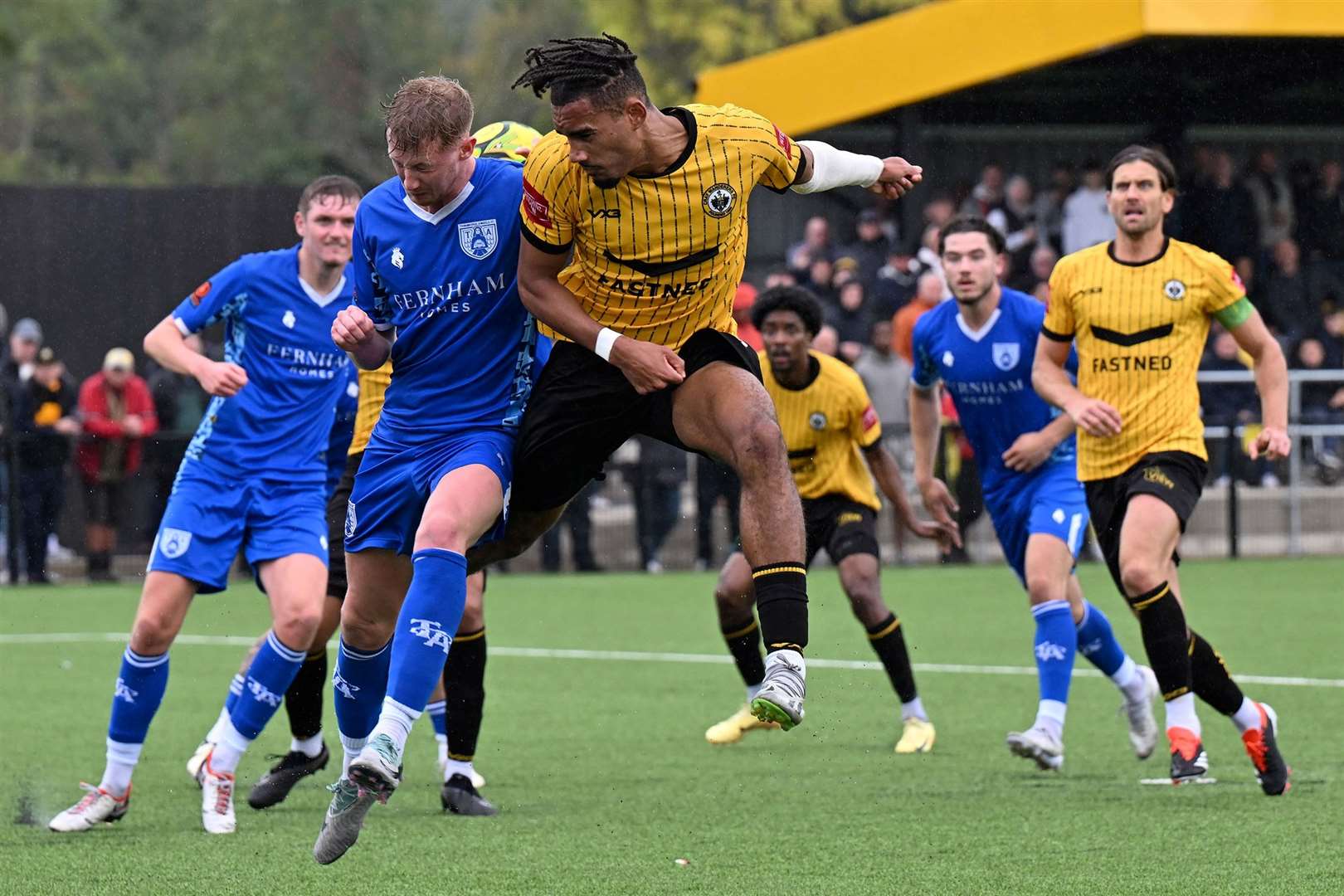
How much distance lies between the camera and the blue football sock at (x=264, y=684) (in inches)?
302

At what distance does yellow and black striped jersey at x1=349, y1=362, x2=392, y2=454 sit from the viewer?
26.0 feet

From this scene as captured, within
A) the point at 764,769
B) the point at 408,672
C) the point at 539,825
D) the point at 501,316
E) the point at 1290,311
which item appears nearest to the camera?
the point at 408,672

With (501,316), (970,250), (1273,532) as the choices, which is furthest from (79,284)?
(501,316)

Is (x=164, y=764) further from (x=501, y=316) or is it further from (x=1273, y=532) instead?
(x=1273, y=532)

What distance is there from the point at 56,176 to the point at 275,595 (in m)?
57.9

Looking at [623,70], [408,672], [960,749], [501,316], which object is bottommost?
[960,749]

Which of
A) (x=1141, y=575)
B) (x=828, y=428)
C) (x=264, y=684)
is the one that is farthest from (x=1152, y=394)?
(x=264, y=684)

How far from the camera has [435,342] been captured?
642cm

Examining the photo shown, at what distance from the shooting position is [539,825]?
7.34 metres

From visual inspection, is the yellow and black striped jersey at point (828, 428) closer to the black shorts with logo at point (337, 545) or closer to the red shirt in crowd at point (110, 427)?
the black shorts with logo at point (337, 545)

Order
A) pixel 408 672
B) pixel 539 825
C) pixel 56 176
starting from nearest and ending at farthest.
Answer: pixel 408 672
pixel 539 825
pixel 56 176

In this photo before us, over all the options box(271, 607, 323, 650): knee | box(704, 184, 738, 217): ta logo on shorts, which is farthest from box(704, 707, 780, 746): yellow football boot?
box(704, 184, 738, 217): ta logo on shorts

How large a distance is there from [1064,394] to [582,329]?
8.99 feet

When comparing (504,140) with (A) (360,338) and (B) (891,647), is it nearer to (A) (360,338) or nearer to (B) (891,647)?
(A) (360,338)
